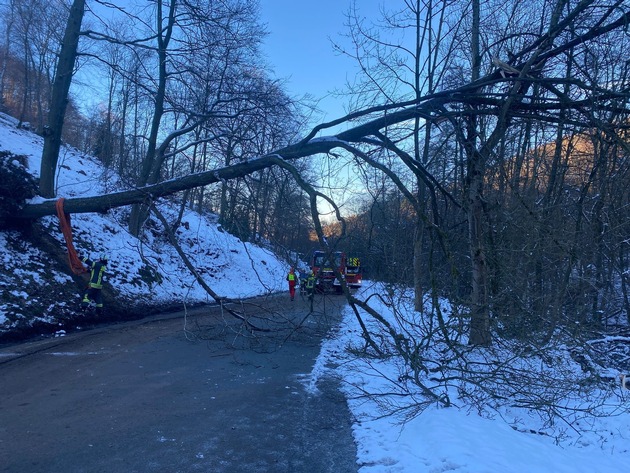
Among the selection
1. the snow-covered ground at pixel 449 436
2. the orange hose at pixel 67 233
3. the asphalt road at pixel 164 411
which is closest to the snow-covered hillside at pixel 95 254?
the snow-covered ground at pixel 449 436

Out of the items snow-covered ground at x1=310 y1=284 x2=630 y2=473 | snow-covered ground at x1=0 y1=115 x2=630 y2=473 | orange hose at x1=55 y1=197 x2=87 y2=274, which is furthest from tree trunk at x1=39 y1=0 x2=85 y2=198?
snow-covered ground at x1=310 y1=284 x2=630 y2=473

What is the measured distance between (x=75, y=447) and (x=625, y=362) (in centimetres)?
1017

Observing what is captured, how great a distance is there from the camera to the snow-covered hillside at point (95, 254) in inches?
388

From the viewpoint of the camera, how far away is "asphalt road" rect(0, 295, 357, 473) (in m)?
4.12

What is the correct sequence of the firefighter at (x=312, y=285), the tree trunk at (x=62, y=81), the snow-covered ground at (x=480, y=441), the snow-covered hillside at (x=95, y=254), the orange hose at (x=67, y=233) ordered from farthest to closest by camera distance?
the tree trunk at (x=62, y=81) < the orange hose at (x=67, y=233) < the snow-covered hillside at (x=95, y=254) < the firefighter at (x=312, y=285) < the snow-covered ground at (x=480, y=441)

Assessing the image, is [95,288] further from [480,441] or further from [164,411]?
[480,441]

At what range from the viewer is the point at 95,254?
1463 cm

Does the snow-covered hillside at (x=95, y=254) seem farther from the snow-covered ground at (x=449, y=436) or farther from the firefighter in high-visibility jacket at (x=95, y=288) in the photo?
the firefighter in high-visibility jacket at (x=95, y=288)

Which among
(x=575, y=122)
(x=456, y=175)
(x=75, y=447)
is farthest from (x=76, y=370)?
(x=456, y=175)

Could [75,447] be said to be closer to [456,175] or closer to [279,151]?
[279,151]

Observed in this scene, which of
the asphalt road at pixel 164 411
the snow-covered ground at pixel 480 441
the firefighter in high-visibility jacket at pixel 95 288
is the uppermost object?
the firefighter in high-visibility jacket at pixel 95 288

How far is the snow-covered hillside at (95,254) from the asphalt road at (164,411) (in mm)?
1561

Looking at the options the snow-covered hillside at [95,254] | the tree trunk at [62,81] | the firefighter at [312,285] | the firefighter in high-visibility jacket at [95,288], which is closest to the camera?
the firefighter at [312,285]

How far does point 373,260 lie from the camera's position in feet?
37.3
